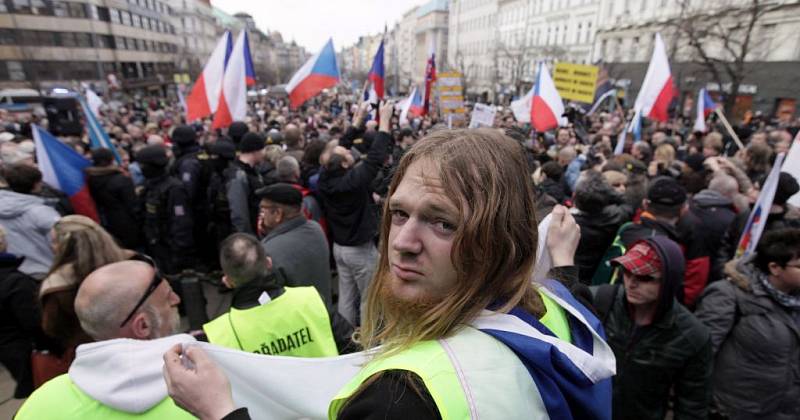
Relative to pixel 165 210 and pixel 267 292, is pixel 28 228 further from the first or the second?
pixel 267 292

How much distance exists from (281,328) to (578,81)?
11.3 meters

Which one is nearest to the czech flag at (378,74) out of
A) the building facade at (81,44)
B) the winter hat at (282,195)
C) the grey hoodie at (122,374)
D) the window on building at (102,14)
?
the winter hat at (282,195)

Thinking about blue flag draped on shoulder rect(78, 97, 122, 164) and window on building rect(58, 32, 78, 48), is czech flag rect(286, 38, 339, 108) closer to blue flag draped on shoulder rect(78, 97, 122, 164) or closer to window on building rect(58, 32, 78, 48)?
blue flag draped on shoulder rect(78, 97, 122, 164)

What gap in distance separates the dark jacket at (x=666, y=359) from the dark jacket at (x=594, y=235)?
4.25ft

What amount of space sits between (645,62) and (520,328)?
38.0m

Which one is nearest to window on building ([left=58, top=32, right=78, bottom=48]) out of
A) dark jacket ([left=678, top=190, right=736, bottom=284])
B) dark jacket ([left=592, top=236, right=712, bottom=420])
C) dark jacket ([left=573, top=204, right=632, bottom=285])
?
dark jacket ([left=573, top=204, right=632, bottom=285])

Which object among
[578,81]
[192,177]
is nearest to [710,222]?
[192,177]

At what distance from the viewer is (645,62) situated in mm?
31875

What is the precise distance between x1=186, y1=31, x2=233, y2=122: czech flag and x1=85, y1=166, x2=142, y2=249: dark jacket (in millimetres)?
2607

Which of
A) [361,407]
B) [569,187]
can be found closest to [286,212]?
[361,407]

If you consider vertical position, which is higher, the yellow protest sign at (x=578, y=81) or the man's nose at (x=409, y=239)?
the yellow protest sign at (x=578, y=81)

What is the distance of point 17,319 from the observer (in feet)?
9.27

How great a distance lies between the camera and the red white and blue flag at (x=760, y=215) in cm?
339

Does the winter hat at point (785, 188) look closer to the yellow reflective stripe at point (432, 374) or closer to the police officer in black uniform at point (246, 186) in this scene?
the yellow reflective stripe at point (432, 374)
